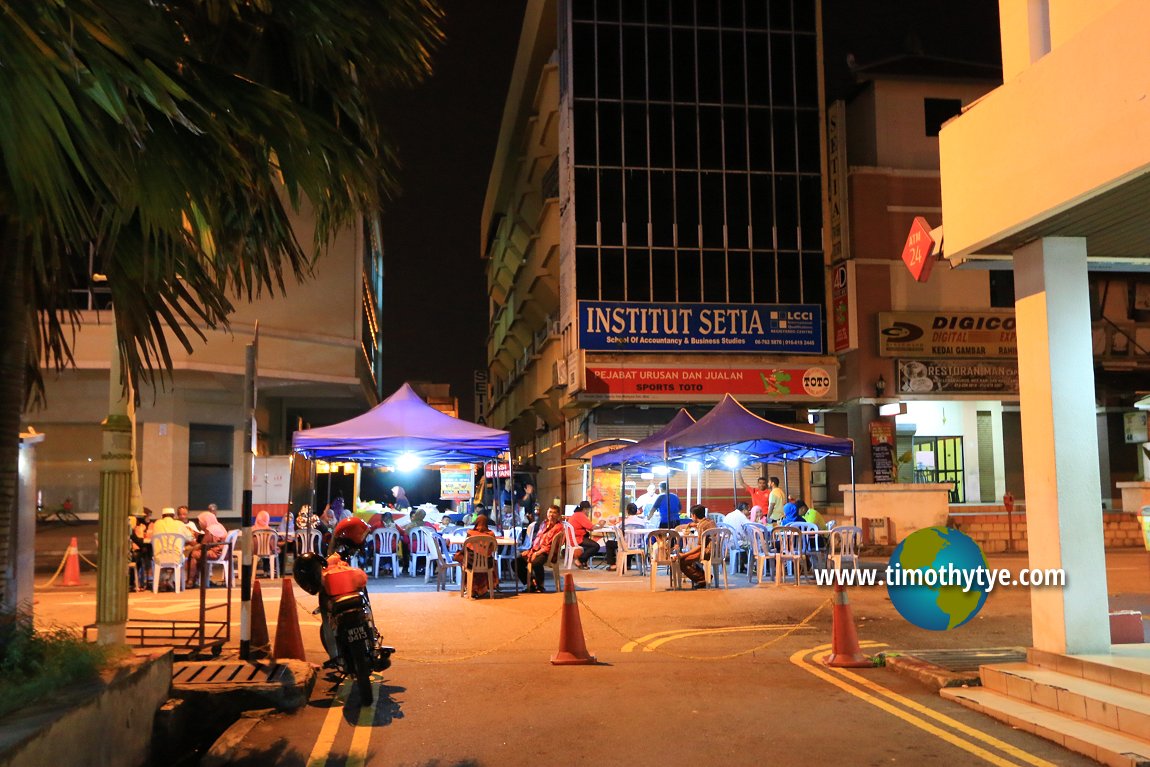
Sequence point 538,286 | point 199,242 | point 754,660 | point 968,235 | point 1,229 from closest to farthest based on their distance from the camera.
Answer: point 199,242 → point 1,229 → point 968,235 → point 754,660 → point 538,286

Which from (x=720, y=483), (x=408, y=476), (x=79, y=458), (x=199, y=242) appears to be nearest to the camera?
(x=199, y=242)

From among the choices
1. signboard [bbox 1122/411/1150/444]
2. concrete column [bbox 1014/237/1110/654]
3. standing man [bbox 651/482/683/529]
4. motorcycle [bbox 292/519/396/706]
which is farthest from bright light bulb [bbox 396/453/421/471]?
signboard [bbox 1122/411/1150/444]

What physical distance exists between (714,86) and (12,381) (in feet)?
100

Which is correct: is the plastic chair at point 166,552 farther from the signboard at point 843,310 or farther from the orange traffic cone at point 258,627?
the signboard at point 843,310

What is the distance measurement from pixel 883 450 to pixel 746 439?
15.7 metres

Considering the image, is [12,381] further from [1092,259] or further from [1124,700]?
[1092,259]

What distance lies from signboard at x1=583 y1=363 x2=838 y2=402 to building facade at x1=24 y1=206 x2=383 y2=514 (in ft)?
26.1

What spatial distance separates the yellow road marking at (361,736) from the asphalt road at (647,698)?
0.02m

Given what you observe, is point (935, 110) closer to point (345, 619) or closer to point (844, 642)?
point (844, 642)

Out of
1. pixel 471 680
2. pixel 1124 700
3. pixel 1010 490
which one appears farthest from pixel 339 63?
pixel 1010 490

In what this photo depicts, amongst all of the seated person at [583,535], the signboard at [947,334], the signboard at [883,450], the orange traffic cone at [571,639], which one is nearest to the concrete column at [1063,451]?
the orange traffic cone at [571,639]

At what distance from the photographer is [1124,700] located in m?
6.68

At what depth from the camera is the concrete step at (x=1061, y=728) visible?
5992mm

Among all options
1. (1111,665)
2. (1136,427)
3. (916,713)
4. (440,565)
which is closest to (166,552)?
(440,565)
